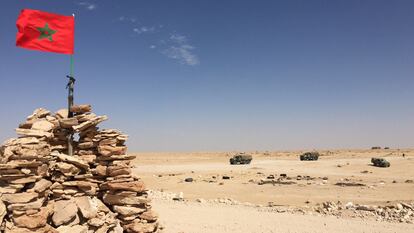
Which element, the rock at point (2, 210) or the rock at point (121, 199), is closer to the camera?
the rock at point (2, 210)

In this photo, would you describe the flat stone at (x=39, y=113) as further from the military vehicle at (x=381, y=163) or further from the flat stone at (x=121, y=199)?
the military vehicle at (x=381, y=163)

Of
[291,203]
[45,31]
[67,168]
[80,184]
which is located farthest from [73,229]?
[291,203]

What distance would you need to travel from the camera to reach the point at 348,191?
132 feet

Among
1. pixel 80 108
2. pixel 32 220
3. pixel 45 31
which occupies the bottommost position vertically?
pixel 32 220

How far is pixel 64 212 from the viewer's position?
14148 millimetres

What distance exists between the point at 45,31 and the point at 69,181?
5.79 meters

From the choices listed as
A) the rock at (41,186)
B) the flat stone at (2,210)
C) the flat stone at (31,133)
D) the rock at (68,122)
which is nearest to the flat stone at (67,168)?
the rock at (41,186)

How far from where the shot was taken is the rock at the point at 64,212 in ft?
45.6

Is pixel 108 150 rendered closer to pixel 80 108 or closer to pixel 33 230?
pixel 80 108

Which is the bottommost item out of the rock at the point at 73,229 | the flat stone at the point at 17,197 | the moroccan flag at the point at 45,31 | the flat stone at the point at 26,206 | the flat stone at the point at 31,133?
the rock at the point at 73,229

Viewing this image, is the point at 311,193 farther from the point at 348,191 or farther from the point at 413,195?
the point at 413,195

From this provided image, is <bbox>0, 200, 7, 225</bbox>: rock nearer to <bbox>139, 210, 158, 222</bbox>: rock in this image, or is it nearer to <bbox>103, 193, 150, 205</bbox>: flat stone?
<bbox>103, 193, 150, 205</bbox>: flat stone

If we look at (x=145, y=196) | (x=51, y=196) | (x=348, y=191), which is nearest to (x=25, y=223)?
(x=51, y=196)

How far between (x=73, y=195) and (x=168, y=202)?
16.2 m
